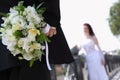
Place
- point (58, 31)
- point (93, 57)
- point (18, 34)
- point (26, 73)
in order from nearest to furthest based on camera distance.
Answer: point (18, 34), point (26, 73), point (58, 31), point (93, 57)

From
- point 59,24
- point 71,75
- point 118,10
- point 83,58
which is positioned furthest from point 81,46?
point 118,10

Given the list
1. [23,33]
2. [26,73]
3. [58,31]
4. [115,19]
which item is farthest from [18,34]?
[115,19]

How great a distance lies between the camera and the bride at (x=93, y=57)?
10070mm

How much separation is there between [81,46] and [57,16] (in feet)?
21.0

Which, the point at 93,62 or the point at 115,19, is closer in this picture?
the point at 93,62

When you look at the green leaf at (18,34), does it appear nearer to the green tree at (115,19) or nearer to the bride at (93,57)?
the bride at (93,57)

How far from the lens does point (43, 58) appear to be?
325 centimetres

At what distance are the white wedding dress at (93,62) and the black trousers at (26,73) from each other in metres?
6.76

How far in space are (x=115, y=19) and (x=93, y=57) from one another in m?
32.4

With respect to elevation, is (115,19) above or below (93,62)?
above

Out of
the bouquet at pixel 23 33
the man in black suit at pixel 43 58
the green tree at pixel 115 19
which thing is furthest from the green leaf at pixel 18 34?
the green tree at pixel 115 19

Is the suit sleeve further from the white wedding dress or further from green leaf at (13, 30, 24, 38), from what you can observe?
the white wedding dress

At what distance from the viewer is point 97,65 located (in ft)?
33.4

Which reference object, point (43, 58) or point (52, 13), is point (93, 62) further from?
point (43, 58)
